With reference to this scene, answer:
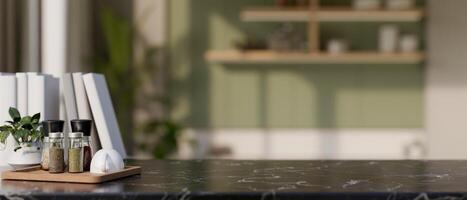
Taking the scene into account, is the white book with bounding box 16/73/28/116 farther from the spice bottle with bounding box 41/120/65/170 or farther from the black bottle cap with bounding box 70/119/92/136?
the black bottle cap with bounding box 70/119/92/136

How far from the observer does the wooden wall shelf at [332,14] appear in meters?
5.16

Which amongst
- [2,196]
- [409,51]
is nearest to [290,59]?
[409,51]

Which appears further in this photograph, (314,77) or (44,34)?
(314,77)

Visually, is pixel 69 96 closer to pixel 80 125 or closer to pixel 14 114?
pixel 14 114

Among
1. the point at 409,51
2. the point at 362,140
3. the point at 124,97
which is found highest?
the point at 409,51

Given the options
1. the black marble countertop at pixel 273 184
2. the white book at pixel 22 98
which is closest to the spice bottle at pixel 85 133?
the black marble countertop at pixel 273 184

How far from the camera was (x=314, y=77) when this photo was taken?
5594mm

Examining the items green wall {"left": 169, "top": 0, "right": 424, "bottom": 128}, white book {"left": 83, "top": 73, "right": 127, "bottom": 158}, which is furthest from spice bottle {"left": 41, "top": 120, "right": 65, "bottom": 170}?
green wall {"left": 169, "top": 0, "right": 424, "bottom": 128}

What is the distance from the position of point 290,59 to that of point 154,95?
1.13 m

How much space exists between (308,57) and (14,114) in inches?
140

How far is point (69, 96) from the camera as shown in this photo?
1.98 m

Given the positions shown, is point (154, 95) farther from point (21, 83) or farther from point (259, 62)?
point (21, 83)

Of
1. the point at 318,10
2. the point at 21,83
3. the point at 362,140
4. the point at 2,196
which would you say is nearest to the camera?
the point at 2,196

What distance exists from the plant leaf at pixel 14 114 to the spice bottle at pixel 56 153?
6.6 inches
